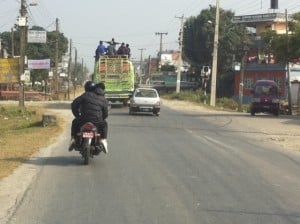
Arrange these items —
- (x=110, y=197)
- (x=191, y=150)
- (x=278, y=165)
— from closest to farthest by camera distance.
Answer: (x=110, y=197)
(x=278, y=165)
(x=191, y=150)

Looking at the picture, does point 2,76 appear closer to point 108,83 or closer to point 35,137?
point 108,83

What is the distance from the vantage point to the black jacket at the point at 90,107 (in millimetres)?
13016

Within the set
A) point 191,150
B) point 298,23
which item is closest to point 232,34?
point 298,23

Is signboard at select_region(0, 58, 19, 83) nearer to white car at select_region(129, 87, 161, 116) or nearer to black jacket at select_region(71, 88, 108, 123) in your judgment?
white car at select_region(129, 87, 161, 116)

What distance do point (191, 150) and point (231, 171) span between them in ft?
13.1

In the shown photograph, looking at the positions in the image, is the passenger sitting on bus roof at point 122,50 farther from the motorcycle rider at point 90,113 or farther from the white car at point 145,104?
the motorcycle rider at point 90,113

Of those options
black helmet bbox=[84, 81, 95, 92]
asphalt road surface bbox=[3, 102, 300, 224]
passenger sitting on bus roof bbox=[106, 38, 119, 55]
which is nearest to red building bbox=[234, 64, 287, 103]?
passenger sitting on bus roof bbox=[106, 38, 119, 55]

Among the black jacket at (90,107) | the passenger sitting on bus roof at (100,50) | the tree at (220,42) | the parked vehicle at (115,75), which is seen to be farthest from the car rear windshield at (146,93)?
the tree at (220,42)

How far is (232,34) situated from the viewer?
81438mm

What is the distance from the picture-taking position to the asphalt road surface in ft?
25.9

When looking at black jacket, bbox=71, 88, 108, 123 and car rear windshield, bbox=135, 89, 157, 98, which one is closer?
black jacket, bbox=71, 88, 108, 123

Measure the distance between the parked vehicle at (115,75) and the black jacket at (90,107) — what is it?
82.9ft

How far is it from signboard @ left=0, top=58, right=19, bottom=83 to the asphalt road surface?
34.6m

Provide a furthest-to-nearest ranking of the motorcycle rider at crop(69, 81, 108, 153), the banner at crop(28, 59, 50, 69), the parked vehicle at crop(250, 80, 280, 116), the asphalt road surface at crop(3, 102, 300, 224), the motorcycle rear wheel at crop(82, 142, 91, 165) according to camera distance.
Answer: the banner at crop(28, 59, 50, 69)
the parked vehicle at crop(250, 80, 280, 116)
the motorcycle rider at crop(69, 81, 108, 153)
the motorcycle rear wheel at crop(82, 142, 91, 165)
the asphalt road surface at crop(3, 102, 300, 224)
